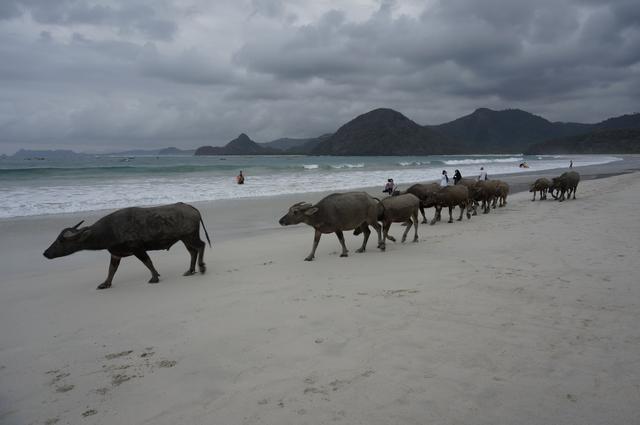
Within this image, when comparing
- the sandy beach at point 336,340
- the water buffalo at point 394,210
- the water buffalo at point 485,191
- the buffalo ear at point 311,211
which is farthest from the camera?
the water buffalo at point 485,191

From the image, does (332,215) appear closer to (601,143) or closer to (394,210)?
(394,210)

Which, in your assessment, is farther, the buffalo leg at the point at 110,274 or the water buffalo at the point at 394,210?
the water buffalo at the point at 394,210

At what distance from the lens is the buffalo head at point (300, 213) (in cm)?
976

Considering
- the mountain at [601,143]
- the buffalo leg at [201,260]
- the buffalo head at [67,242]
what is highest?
the mountain at [601,143]

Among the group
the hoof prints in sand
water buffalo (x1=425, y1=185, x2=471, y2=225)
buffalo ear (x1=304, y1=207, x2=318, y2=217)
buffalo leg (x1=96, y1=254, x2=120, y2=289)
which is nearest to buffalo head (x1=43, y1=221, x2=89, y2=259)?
buffalo leg (x1=96, y1=254, x2=120, y2=289)

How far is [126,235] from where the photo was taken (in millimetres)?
7906

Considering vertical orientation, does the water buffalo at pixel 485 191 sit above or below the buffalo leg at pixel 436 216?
above

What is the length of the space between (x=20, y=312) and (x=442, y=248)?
8.51 m

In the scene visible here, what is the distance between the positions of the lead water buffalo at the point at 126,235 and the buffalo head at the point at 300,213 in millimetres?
2512

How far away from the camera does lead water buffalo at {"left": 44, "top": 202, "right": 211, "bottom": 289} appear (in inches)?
310

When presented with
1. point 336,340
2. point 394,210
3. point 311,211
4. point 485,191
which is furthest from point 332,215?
point 485,191

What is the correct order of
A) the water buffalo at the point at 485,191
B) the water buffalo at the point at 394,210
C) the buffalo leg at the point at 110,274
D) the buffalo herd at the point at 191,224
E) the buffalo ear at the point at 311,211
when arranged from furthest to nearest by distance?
the water buffalo at the point at 485,191 → the water buffalo at the point at 394,210 → the buffalo ear at the point at 311,211 → the buffalo herd at the point at 191,224 → the buffalo leg at the point at 110,274

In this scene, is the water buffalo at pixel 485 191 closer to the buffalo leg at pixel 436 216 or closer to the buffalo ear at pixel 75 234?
the buffalo leg at pixel 436 216

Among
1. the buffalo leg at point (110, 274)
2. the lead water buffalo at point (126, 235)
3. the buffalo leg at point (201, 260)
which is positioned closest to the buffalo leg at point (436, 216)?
the buffalo leg at point (201, 260)
